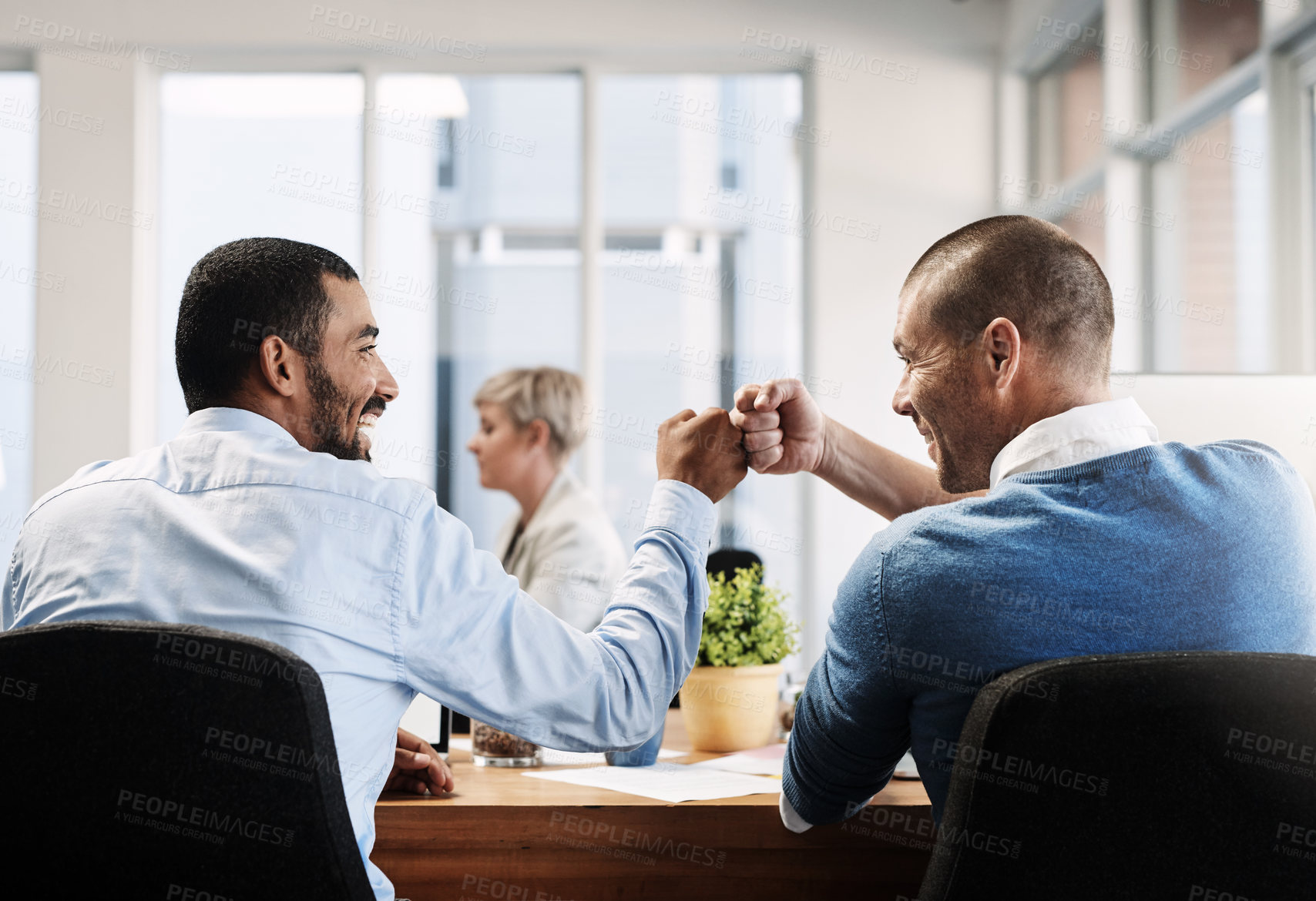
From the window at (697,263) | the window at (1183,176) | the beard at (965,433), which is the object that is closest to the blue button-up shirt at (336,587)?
the beard at (965,433)

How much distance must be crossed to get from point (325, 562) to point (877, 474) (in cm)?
110

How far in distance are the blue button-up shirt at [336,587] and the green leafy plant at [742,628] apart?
361 millimetres

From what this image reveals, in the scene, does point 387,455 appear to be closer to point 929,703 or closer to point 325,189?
point 325,189

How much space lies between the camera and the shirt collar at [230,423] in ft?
4.17

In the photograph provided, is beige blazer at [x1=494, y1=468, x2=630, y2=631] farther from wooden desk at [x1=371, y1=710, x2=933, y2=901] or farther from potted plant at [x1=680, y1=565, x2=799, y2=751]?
wooden desk at [x1=371, y1=710, x2=933, y2=901]

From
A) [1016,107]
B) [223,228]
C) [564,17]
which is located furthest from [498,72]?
[1016,107]

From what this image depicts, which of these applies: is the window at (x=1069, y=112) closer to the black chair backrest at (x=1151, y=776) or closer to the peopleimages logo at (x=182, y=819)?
the black chair backrest at (x=1151, y=776)

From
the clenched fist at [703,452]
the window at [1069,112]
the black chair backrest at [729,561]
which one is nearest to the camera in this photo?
the clenched fist at [703,452]

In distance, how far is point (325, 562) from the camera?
112 cm

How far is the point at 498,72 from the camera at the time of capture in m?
4.75

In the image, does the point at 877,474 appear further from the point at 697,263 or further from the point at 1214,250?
the point at 697,263

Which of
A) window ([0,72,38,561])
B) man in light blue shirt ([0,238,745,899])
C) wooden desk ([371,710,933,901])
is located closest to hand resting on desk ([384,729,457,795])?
wooden desk ([371,710,933,901])

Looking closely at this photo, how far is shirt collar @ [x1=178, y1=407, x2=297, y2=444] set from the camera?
1271mm

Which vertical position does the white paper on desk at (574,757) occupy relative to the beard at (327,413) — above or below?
below
